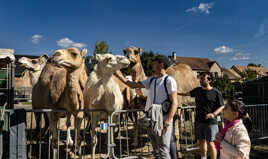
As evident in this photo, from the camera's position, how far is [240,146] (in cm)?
248

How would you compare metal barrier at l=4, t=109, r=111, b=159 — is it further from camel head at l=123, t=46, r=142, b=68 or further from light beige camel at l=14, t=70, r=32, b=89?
light beige camel at l=14, t=70, r=32, b=89

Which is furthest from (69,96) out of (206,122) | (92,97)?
(206,122)

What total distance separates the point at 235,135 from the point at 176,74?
442 cm

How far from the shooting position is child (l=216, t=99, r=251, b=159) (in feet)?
8.15

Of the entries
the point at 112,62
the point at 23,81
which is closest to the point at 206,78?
the point at 112,62

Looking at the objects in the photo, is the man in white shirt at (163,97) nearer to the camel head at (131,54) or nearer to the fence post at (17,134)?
the fence post at (17,134)

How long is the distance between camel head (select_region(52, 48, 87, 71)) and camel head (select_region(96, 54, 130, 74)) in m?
0.43

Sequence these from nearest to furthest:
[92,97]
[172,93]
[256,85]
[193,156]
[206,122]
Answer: [172,93]
[206,122]
[92,97]
[193,156]
[256,85]

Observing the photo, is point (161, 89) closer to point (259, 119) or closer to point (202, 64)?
point (259, 119)

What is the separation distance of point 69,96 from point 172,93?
96.0 inches

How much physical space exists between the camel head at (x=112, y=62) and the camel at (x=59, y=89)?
53cm

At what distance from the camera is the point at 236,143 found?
256cm

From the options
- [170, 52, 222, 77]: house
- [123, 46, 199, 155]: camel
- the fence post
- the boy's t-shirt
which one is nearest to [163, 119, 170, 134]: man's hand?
the boy's t-shirt

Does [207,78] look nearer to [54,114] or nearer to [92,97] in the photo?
[92,97]
